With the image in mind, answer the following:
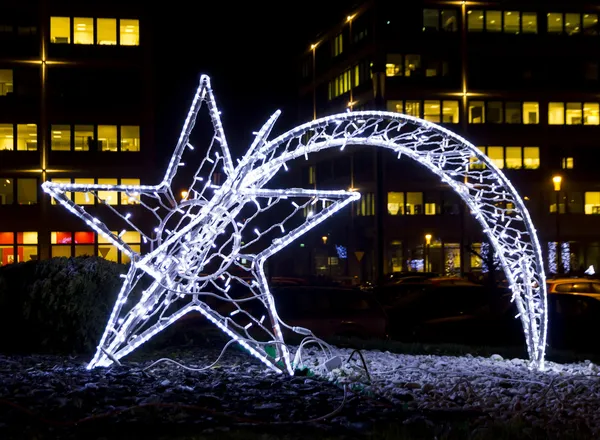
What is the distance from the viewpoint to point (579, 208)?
54469mm

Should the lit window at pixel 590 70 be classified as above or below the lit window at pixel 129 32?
below

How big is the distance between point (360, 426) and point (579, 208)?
50.4 meters

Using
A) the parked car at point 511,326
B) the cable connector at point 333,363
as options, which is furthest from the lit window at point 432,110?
the cable connector at point 333,363

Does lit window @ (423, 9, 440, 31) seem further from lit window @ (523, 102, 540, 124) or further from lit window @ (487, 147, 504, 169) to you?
lit window @ (487, 147, 504, 169)

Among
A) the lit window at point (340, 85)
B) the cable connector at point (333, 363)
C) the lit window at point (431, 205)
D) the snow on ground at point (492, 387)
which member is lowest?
the snow on ground at point (492, 387)

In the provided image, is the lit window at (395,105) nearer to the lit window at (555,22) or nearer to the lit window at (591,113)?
the lit window at (555,22)

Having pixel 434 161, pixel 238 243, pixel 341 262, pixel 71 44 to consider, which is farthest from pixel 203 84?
pixel 341 262

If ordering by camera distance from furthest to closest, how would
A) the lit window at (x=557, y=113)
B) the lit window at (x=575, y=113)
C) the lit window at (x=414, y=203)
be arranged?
the lit window at (x=575, y=113)
the lit window at (x=557, y=113)
the lit window at (x=414, y=203)

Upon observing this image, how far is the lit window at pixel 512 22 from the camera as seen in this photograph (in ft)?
175

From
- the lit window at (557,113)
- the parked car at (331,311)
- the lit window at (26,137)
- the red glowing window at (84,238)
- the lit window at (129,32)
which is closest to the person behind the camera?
the parked car at (331,311)

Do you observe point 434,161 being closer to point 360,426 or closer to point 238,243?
point 238,243

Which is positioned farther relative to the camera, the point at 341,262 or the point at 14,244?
the point at 341,262

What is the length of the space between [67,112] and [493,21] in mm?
26205

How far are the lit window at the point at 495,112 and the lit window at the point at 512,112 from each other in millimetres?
319
